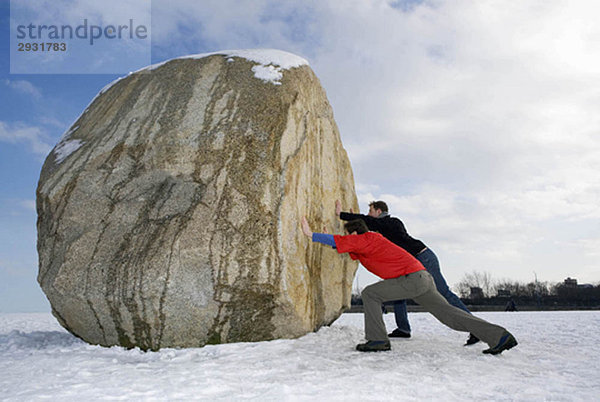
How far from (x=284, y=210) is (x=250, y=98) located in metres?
1.42

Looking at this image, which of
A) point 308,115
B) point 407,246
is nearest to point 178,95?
Answer: point 308,115

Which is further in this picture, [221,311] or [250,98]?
[250,98]

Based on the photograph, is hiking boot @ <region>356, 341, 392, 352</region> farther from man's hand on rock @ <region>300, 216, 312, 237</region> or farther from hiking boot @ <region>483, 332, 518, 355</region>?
man's hand on rock @ <region>300, 216, 312, 237</region>

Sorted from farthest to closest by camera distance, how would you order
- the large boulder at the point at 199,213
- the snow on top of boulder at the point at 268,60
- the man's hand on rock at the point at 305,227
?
1. the snow on top of boulder at the point at 268,60
2. the man's hand on rock at the point at 305,227
3. the large boulder at the point at 199,213

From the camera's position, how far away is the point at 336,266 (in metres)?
5.71

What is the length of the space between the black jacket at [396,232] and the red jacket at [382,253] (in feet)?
2.14

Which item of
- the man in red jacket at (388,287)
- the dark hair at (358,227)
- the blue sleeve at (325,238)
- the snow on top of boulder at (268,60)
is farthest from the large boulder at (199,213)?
the man in red jacket at (388,287)

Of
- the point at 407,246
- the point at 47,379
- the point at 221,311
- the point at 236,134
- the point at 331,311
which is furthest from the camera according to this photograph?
the point at 331,311

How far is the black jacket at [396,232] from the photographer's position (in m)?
5.14

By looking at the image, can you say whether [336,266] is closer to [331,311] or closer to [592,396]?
[331,311]

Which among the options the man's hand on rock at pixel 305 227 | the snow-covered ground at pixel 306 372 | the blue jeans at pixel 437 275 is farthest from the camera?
the blue jeans at pixel 437 275

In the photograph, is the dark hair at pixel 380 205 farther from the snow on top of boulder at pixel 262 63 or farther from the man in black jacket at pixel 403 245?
the snow on top of boulder at pixel 262 63

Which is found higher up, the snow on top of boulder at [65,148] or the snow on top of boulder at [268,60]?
the snow on top of boulder at [268,60]

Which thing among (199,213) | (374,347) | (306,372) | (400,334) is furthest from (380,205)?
(306,372)
